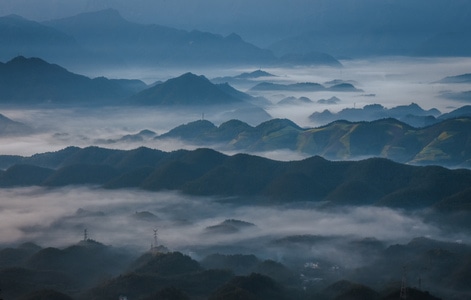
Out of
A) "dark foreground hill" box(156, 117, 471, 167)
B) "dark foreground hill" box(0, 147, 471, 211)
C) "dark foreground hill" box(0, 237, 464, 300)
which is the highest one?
"dark foreground hill" box(156, 117, 471, 167)

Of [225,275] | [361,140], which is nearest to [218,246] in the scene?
[225,275]

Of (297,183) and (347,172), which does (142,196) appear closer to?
(297,183)

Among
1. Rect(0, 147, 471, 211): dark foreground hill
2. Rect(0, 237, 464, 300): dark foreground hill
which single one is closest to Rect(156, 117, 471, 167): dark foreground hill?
Rect(0, 147, 471, 211): dark foreground hill

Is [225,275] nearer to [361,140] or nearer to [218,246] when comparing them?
[218,246]

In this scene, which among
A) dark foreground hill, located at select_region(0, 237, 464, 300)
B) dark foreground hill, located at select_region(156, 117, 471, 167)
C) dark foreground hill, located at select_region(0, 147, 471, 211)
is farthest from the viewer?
dark foreground hill, located at select_region(156, 117, 471, 167)

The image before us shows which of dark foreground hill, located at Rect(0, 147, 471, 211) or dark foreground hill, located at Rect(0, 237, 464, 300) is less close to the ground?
dark foreground hill, located at Rect(0, 147, 471, 211)

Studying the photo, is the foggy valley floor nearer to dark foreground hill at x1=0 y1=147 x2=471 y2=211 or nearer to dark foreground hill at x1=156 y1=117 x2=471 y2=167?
dark foreground hill at x1=0 y1=147 x2=471 y2=211

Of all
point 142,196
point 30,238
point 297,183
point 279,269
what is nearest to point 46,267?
point 30,238
